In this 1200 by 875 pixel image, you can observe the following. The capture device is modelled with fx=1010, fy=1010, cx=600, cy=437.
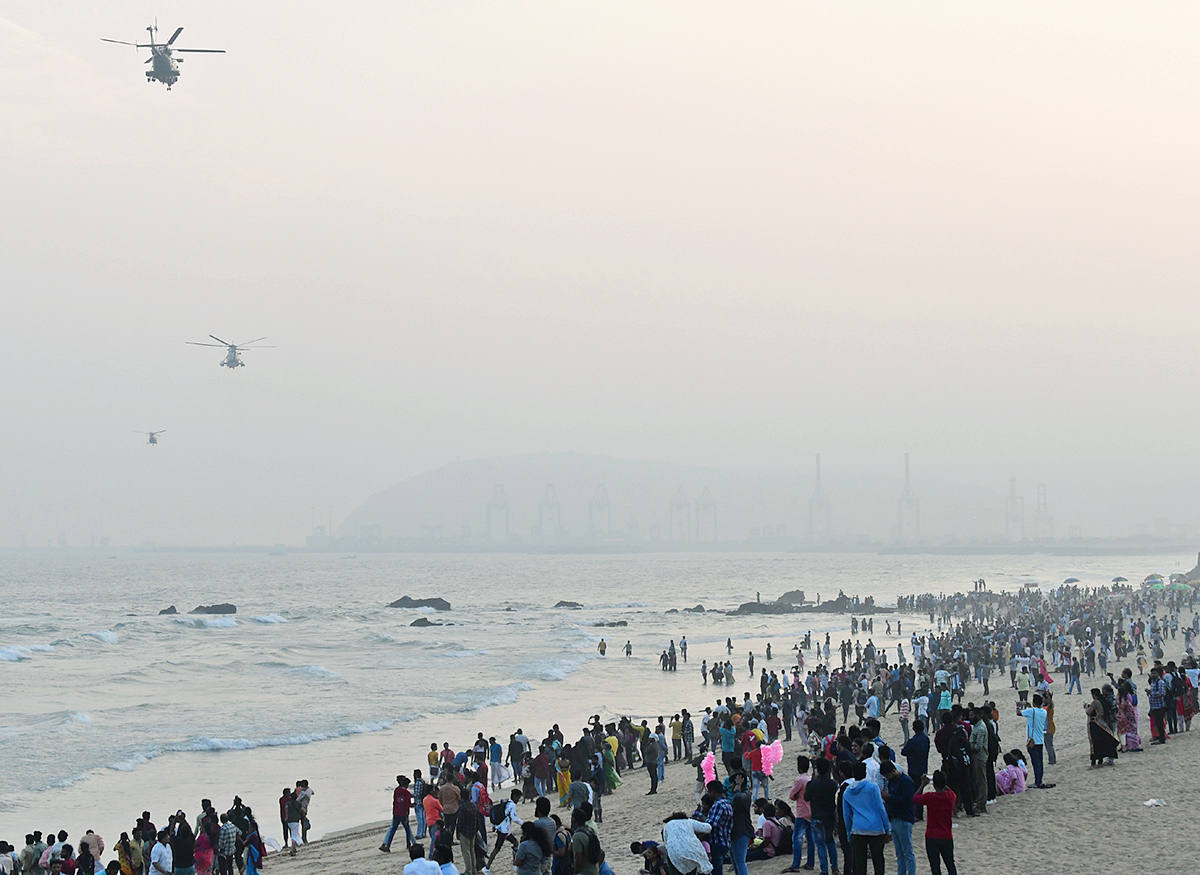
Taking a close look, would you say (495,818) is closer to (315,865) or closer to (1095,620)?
(315,865)

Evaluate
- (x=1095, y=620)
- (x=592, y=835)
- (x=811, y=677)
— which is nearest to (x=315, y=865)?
(x=592, y=835)

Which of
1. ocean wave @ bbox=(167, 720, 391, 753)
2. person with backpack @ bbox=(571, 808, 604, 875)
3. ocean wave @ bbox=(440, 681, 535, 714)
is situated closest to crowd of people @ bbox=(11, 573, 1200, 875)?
person with backpack @ bbox=(571, 808, 604, 875)

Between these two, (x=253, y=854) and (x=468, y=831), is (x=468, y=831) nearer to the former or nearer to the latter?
(x=468, y=831)

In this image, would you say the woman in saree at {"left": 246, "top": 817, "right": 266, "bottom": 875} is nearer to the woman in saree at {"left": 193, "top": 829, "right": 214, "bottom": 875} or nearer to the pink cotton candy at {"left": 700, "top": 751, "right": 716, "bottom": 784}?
the woman in saree at {"left": 193, "top": 829, "right": 214, "bottom": 875}

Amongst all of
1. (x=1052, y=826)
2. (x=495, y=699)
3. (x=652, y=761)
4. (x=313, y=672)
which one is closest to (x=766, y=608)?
(x=313, y=672)

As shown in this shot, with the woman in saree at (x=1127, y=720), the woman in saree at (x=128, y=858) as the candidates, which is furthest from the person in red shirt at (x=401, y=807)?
the woman in saree at (x=1127, y=720)
